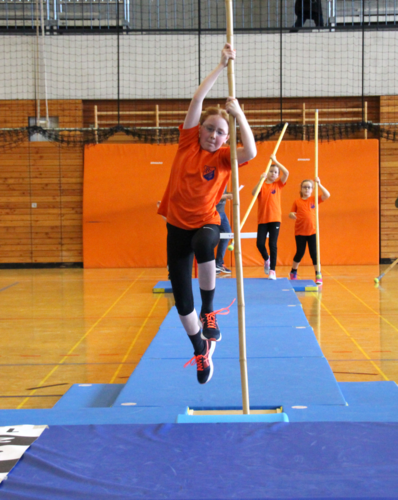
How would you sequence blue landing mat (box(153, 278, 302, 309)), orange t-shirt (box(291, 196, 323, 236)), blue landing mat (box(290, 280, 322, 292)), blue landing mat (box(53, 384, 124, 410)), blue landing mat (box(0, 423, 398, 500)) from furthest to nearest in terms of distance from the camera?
orange t-shirt (box(291, 196, 323, 236))
blue landing mat (box(290, 280, 322, 292))
blue landing mat (box(153, 278, 302, 309))
blue landing mat (box(53, 384, 124, 410))
blue landing mat (box(0, 423, 398, 500))

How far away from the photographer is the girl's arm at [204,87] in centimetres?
230

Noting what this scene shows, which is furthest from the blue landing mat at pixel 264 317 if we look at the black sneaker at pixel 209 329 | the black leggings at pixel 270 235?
the black leggings at pixel 270 235

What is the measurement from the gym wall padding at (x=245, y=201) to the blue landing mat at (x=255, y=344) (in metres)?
5.32

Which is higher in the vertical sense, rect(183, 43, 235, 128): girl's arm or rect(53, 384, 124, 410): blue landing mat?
rect(183, 43, 235, 128): girl's arm

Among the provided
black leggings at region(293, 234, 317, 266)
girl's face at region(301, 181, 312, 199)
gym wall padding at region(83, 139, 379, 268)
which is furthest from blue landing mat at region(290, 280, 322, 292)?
gym wall padding at region(83, 139, 379, 268)

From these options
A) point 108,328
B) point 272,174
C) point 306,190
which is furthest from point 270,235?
point 108,328

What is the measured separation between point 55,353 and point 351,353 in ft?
7.16

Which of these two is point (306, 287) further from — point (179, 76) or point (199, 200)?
point (179, 76)

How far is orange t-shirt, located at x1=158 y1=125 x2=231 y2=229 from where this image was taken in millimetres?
2482

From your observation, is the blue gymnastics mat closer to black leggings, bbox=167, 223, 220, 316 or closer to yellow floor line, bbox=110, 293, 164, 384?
yellow floor line, bbox=110, 293, 164, 384

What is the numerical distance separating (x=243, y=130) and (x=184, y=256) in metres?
0.65

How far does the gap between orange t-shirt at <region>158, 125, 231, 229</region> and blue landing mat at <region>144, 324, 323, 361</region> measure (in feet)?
3.94

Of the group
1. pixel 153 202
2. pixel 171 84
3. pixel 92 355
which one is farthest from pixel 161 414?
pixel 171 84

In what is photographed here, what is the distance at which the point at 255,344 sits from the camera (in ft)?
12.1
